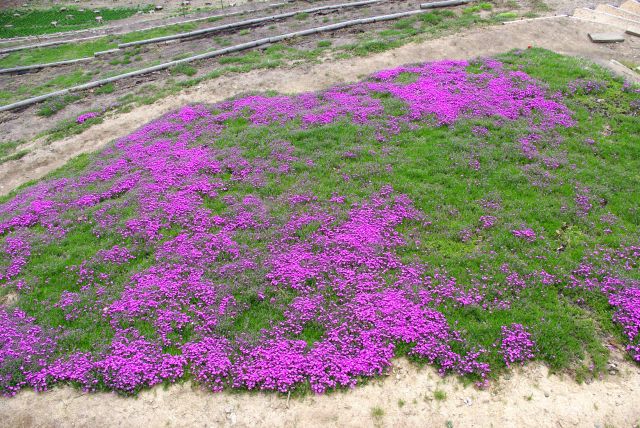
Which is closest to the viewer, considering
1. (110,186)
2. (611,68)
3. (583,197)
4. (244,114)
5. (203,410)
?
(203,410)

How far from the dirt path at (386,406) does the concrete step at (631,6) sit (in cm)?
2892

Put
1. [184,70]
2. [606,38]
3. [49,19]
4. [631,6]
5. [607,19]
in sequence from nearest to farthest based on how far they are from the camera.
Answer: [606,38] < [184,70] < [607,19] < [631,6] < [49,19]

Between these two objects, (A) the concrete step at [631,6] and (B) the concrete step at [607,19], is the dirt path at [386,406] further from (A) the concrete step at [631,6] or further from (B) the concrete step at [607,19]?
(A) the concrete step at [631,6]

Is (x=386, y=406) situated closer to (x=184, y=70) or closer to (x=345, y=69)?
(x=345, y=69)

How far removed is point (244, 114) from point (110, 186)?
6807 mm

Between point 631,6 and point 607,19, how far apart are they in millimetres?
4141

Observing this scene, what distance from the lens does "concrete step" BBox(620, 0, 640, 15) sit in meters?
28.9

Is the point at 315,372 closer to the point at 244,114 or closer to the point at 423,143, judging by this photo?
the point at 423,143

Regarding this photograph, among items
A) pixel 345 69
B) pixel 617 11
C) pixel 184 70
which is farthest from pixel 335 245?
pixel 617 11

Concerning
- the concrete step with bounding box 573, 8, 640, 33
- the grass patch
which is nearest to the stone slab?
the concrete step with bounding box 573, 8, 640, 33

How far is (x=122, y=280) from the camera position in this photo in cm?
1273

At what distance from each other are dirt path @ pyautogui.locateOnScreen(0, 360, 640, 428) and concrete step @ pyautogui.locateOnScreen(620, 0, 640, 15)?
94.9ft

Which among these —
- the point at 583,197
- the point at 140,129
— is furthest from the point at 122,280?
the point at 583,197

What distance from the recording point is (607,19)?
88.6 feet
